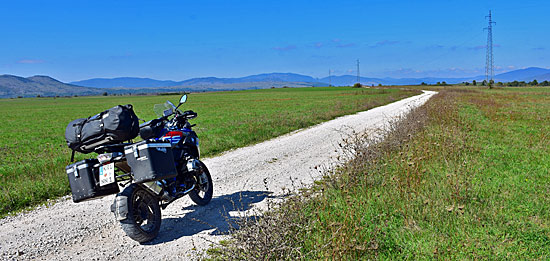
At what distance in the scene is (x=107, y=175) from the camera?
15.8 feet

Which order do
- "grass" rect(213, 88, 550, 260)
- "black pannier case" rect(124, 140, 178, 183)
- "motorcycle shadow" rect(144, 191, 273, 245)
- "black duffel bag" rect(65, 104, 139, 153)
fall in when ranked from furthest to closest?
"motorcycle shadow" rect(144, 191, 273, 245) < "black pannier case" rect(124, 140, 178, 183) < "black duffel bag" rect(65, 104, 139, 153) < "grass" rect(213, 88, 550, 260)

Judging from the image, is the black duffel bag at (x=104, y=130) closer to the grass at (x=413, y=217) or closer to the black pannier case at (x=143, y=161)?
the black pannier case at (x=143, y=161)

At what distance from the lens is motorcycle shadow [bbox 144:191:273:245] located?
5320 mm

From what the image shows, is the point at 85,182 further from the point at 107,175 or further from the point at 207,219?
the point at 207,219

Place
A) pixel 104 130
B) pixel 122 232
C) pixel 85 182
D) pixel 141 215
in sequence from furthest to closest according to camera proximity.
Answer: pixel 122 232 < pixel 141 215 < pixel 85 182 < pixel 104 130

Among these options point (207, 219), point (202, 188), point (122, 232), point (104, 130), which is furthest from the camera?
point (202, 188)

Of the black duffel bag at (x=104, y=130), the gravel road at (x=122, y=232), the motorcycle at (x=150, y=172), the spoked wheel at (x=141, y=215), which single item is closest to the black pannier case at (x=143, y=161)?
the motorcycle at (x=150, y=172)

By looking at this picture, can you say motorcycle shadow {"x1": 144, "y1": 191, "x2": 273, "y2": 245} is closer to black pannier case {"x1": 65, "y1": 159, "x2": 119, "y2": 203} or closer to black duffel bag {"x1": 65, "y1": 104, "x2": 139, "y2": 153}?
black pannier case {"x1": 65, "y1": 159, "x2": 119, "y2": 203}

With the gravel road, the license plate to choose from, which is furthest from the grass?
the license plate

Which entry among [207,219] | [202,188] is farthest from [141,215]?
[202,188]

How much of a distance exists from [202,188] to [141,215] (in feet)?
5.26

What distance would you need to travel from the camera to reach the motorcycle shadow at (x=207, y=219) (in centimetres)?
532

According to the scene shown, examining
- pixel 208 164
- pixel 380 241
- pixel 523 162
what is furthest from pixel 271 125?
pixel 380 241

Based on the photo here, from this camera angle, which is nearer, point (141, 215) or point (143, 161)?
point (143, 161)
